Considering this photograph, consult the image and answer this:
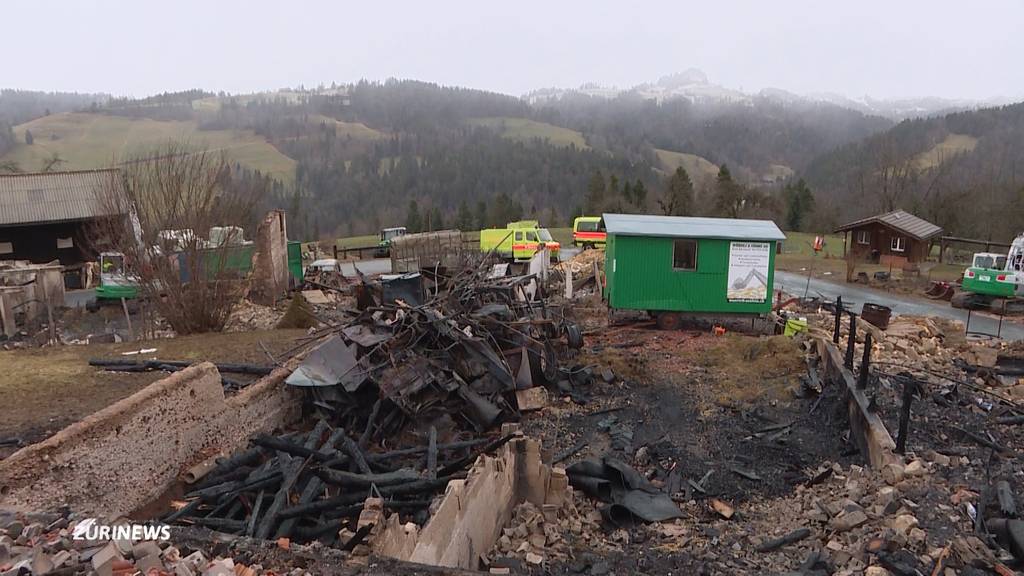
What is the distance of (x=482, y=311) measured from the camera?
42.0 feet

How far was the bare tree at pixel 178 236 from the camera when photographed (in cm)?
1474

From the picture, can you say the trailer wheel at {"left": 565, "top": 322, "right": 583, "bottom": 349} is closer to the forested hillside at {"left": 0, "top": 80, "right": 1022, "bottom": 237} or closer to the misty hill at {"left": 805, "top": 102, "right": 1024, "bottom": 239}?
the forested hillside at {"left": 0, "top": 80, "right": 1022, "bottom": 237}

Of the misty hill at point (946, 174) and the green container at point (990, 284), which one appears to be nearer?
the green container at point (990, 284)

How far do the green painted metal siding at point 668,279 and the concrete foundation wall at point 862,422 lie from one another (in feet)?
15.2

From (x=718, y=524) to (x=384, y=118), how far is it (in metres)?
145

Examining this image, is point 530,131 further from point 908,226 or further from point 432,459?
point 432,459

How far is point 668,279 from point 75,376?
44.9 ft

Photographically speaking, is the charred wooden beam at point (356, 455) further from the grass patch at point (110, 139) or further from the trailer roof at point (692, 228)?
the grass patch at point (110, 139)

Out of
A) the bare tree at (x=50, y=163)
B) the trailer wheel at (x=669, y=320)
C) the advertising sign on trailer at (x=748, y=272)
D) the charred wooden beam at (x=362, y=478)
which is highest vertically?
the bare tree at (x=50, y=163)

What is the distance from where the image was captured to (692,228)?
17.7 metres

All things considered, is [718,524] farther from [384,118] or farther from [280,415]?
[384,118]

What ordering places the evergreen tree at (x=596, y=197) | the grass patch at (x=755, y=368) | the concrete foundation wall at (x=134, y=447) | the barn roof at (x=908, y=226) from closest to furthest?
the concrete foundation wall at (x=134, y=447), the grass patch at (x=755, y=368), the barn roof at (x=908, y=226), the evergreen tree at (x=596, y=197)

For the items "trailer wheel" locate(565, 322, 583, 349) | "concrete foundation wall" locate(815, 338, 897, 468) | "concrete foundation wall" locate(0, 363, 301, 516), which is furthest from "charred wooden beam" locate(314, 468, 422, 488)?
"trailer wheel" locate(565, 322, 583, 349)

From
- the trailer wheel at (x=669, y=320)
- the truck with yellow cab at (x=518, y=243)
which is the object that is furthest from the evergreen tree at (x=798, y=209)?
the trailer wheel at (x=669, y=320)
